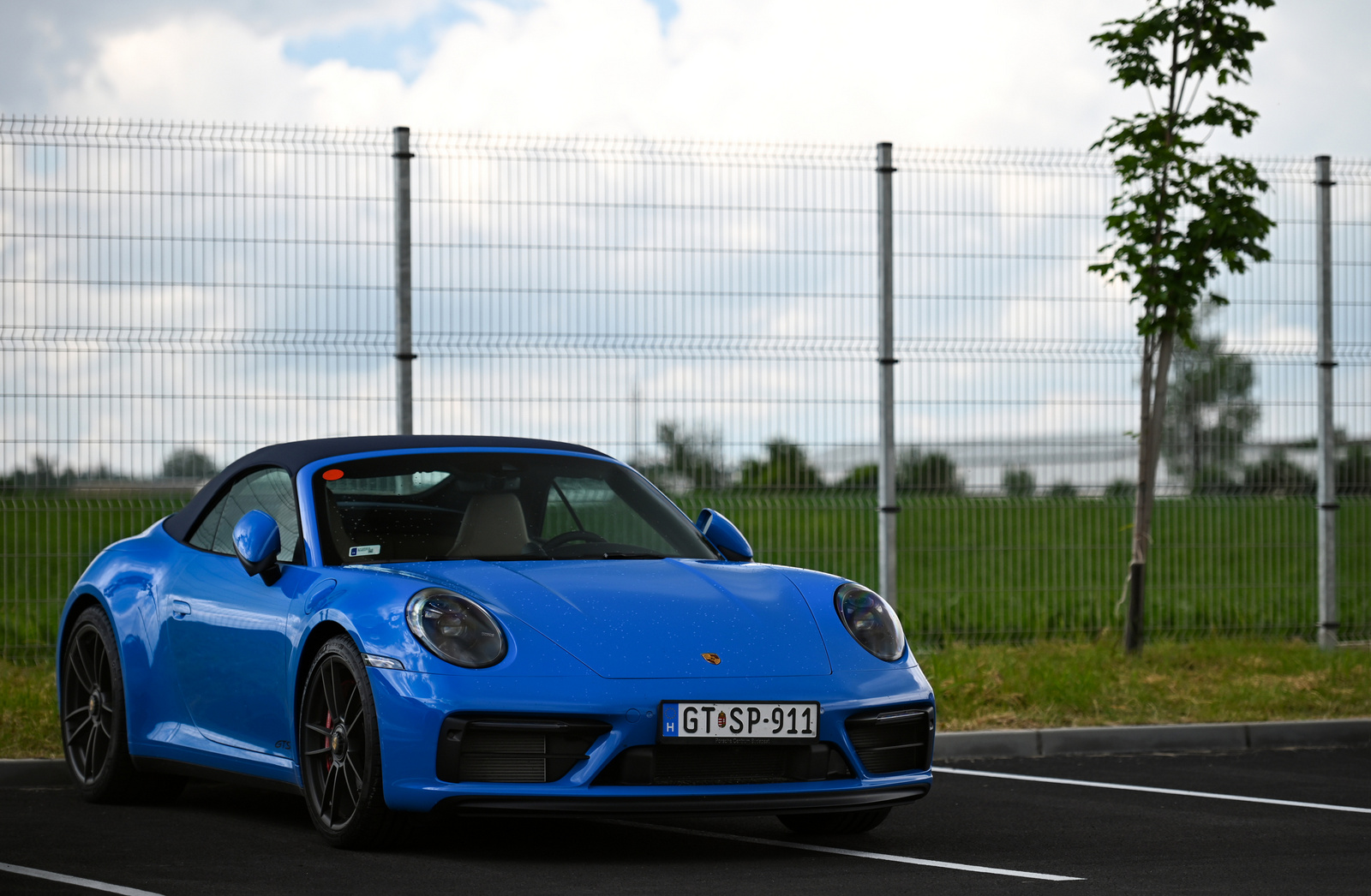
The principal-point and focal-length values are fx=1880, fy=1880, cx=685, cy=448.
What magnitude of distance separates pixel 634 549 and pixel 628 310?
445 centimetres

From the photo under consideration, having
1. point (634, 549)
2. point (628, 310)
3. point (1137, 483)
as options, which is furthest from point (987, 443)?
point (634, 549)

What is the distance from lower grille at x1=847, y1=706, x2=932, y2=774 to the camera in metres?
5.77

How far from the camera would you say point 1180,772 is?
8.38 m

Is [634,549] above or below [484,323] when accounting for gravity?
below

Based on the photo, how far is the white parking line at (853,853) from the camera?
5.46 metres

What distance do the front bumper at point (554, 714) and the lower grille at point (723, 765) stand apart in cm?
3

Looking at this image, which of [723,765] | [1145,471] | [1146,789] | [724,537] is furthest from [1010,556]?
[723,765]

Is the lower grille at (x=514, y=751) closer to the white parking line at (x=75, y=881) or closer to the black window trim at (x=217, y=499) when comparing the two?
the white parking line at (x=75, y=881)

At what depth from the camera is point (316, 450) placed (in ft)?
22.3

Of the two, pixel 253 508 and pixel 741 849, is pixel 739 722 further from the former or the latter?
pixel 253 508

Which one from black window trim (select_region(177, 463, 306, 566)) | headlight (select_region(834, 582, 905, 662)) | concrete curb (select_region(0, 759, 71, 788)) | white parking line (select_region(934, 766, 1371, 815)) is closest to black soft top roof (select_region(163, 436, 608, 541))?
black window trim (select_region(177, 463, 306, 566))

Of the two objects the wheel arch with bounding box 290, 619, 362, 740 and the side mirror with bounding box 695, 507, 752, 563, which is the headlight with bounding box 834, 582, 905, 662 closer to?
the side mirror with bounding box 695, 507, 752, 563

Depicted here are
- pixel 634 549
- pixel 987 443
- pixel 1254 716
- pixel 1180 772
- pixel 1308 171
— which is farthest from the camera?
pixel 1308 171

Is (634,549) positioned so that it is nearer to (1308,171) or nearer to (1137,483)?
(1137,483)
